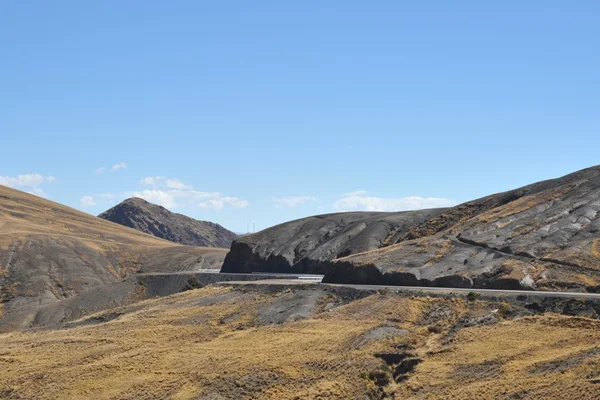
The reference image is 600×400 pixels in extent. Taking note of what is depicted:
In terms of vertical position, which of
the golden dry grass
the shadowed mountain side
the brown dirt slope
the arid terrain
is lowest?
the arid terrain

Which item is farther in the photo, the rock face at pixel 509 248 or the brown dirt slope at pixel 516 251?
the rock face at pixel 509 248

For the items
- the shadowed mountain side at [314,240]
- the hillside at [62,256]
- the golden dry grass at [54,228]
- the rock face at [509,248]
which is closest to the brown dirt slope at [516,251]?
the rock face at [509,248]

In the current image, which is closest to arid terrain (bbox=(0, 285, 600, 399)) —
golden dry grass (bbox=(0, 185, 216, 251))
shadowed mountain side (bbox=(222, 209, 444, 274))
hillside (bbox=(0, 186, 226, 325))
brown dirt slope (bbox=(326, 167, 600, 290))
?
brown dirt slope (bbox=(326, 167, 600, 290))

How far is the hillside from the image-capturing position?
11837cm

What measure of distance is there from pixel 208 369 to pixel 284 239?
71.0 meters

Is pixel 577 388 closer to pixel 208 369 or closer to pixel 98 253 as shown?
pixel 208 369

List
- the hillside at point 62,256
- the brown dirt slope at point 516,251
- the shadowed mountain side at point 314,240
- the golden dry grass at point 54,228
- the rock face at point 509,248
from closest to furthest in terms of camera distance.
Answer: the brown dirt slope at point 516,251, the rock face at point 509,248, the shadowed mountain side at point 314,240, the hillside at point 62,256, the golden dry grass at point 54,228

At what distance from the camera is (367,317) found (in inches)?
1940

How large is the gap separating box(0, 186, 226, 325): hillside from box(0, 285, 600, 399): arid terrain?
174ft

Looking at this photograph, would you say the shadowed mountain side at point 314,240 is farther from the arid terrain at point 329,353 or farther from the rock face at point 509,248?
the arid terrain at point 329,353

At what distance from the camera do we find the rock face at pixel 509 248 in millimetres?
55250

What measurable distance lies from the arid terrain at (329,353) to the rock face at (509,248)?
24.6 ft

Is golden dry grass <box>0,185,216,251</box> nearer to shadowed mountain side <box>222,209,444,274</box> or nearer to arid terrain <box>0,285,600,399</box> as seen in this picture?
shadowed mountain side <box>222,209,444,274</box>

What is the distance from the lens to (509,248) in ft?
205
